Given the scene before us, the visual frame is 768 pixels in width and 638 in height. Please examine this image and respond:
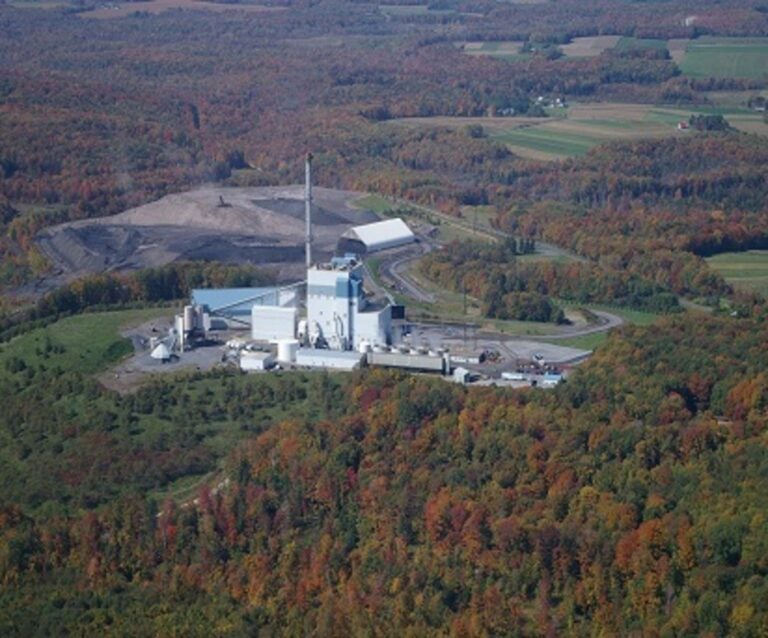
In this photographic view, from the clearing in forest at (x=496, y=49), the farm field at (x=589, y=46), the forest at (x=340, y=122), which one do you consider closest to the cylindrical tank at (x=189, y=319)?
the forest at (x=340, y=122)

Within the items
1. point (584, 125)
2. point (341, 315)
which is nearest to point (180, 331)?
point (341, 315)

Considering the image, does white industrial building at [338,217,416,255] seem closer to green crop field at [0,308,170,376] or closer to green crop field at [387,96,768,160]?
green crop field at [0,308,170,376]

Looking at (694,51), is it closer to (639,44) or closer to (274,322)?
(639,44)

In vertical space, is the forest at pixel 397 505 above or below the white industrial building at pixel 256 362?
above

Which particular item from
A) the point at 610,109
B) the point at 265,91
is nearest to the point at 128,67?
the point at 265,91

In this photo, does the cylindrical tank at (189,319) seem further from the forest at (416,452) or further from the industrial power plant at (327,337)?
the forest at (416,452)

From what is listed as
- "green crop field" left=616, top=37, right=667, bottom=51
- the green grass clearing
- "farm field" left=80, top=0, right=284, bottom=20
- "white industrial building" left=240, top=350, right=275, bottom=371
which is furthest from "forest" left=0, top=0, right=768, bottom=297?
"white industrial building" left=240, top=350, right=275, bottom=371
